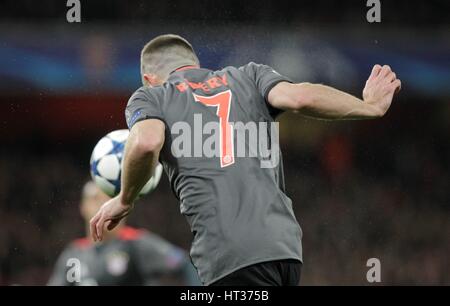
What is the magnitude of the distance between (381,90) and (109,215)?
1105mm

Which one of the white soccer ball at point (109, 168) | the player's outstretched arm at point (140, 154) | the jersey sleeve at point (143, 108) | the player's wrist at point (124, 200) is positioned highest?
the jersey sleeve at point (143, 108)

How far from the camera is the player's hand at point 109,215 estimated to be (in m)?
3.36

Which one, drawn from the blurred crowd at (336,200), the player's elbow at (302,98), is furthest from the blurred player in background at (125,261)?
the blurred crowd at (336,200)

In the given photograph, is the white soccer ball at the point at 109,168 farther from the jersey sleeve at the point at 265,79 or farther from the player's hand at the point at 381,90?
the player's hand at the point at 381,90

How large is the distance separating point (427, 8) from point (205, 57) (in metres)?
3.12

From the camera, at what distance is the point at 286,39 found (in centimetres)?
949

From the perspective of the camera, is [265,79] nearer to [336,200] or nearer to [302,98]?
[302,98]

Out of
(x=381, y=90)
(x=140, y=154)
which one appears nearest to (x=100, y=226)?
(x=140, y=154)

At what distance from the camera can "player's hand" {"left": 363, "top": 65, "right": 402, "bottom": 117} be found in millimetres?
3236

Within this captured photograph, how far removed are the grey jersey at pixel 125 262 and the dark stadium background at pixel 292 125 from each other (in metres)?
3.06

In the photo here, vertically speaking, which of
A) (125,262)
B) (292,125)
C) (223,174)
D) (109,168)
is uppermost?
(223,174)

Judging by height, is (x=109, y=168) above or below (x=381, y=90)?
below

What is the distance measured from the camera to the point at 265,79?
3.23 m

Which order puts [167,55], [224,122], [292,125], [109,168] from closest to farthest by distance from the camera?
1. [224,122]
2. [167,55]
3. [109,168]
4. [292,125]
